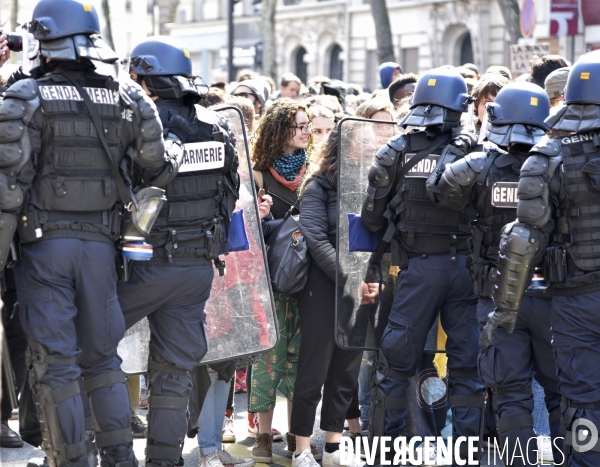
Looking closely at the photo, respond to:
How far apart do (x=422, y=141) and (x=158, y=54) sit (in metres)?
1.39

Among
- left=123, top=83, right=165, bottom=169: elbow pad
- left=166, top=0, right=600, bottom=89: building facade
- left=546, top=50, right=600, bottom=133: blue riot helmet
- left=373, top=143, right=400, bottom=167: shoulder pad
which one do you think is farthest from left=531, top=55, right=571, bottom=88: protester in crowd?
left=166, top=0, right=600, bottom=89: building facade

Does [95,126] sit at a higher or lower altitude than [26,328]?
higher

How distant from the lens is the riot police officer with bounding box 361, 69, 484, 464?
496cm

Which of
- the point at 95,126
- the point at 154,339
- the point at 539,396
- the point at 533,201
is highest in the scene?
the point at 95,126

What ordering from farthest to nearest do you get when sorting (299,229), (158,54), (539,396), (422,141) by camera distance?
(539,396), (299,229), (422,141), (158,54)

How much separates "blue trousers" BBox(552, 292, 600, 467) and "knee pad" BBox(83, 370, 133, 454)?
1.91 m

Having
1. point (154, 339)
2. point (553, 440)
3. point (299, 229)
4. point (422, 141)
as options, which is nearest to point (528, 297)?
point (553, 440)

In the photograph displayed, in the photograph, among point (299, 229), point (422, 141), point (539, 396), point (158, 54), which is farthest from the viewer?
point (539, 396)

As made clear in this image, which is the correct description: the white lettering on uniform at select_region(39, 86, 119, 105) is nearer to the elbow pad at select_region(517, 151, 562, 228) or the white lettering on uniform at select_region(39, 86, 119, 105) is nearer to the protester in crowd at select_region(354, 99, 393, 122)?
the elbow pad at select_region(517, 151, 562, 228)

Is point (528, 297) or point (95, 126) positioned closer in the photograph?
point (95, 126)

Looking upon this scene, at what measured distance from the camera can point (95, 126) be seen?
13.8 ft

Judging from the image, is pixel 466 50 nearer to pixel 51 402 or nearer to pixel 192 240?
pixel 192 240

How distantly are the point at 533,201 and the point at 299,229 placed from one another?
153 cm

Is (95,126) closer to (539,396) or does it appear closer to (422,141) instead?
(422,141)
